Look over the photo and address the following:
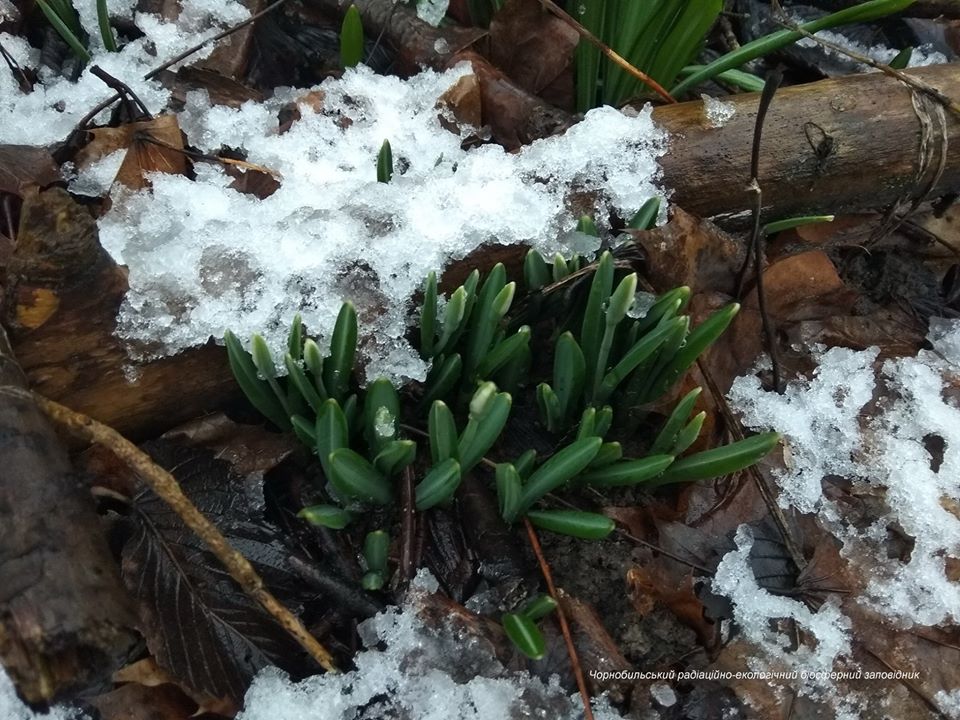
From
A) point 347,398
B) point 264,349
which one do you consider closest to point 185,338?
point 264,349

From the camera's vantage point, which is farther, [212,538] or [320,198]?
[320,198]

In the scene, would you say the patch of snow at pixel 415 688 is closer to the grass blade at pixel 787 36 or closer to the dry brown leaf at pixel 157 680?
the dry brown leaf at pixel 157 680

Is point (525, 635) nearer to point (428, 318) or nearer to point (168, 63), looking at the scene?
point (428, 318)

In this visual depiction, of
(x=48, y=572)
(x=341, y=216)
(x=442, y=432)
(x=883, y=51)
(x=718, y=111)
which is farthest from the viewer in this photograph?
(x=883, y=51)

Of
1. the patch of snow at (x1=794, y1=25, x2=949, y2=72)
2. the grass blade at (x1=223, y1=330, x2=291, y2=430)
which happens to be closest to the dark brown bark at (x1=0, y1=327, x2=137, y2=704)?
the grass blade at (x1=223, y1=330, x2=291, y2=430)

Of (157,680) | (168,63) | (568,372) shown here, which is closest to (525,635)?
(568,372)

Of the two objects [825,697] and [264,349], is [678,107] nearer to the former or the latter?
[264,349]
